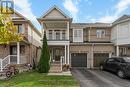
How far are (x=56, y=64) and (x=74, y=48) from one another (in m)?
4.50

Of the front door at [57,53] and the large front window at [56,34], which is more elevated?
the large front window at [56,34]

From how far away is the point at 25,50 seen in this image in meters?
27.6

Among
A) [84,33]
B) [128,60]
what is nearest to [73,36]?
[84,33]

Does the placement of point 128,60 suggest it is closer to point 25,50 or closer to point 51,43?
point 51,43

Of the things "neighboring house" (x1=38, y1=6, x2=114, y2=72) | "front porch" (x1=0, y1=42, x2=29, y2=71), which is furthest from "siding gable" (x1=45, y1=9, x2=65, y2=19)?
"front porch" (x1=0, y1=42, x2=29, y2=71)

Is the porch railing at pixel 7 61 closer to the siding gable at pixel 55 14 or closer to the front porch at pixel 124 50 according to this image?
the siding gable at pixel 55 14

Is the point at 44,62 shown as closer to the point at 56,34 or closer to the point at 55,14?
the point at 55,14

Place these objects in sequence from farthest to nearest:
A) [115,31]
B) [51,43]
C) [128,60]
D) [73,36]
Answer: [73,36] < [115,31] < [51,43] < [128,60]

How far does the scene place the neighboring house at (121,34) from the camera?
89.4 feet

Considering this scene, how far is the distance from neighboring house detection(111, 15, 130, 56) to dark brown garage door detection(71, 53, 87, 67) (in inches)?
181

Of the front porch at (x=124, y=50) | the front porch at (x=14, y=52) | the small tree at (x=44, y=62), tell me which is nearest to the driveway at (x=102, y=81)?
the small tree at (x=44, y=62)

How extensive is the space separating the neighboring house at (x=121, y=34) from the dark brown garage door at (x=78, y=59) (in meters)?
4.59

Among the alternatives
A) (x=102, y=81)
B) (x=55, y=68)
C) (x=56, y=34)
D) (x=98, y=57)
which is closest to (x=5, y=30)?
(x=102, y=81)

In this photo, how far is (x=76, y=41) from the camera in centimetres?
3180
